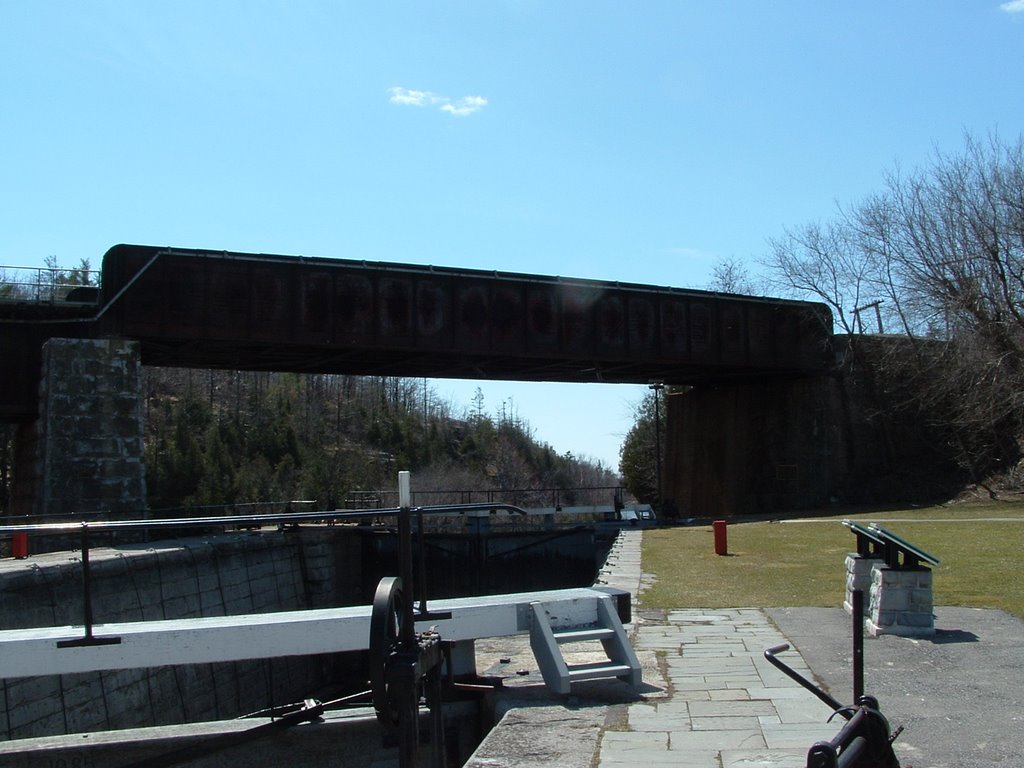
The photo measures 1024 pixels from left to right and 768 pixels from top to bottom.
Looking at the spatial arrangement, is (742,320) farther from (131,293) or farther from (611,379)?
(131,293)

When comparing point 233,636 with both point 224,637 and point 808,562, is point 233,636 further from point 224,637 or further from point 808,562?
point 808,562

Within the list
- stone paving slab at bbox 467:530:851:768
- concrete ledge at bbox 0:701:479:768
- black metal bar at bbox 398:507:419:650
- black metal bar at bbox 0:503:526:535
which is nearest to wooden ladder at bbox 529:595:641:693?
stone paving slab at bbox 467:530:851:768

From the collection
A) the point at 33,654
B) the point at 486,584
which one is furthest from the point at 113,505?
the point at 33,654

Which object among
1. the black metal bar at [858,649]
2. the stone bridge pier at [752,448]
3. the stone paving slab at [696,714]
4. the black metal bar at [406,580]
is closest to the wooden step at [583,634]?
the stone paving slab at [696,714]

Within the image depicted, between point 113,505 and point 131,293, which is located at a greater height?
point 131,293

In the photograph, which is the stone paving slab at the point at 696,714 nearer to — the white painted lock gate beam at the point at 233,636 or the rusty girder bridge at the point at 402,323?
the white painted lock gate beam at the point at 233,636

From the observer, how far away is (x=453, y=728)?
745 cm

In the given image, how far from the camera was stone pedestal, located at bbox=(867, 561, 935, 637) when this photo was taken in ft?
29.3

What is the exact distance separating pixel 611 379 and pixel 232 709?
2361cm

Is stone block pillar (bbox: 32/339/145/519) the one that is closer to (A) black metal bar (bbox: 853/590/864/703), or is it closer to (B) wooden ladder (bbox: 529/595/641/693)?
(B) wooden ladder (bbox: 529/595/641/693)

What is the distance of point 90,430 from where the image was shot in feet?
80.9

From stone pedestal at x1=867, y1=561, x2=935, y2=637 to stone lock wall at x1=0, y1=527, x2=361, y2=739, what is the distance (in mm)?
10796

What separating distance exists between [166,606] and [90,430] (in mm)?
6825

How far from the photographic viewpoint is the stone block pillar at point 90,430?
78.5 feet
